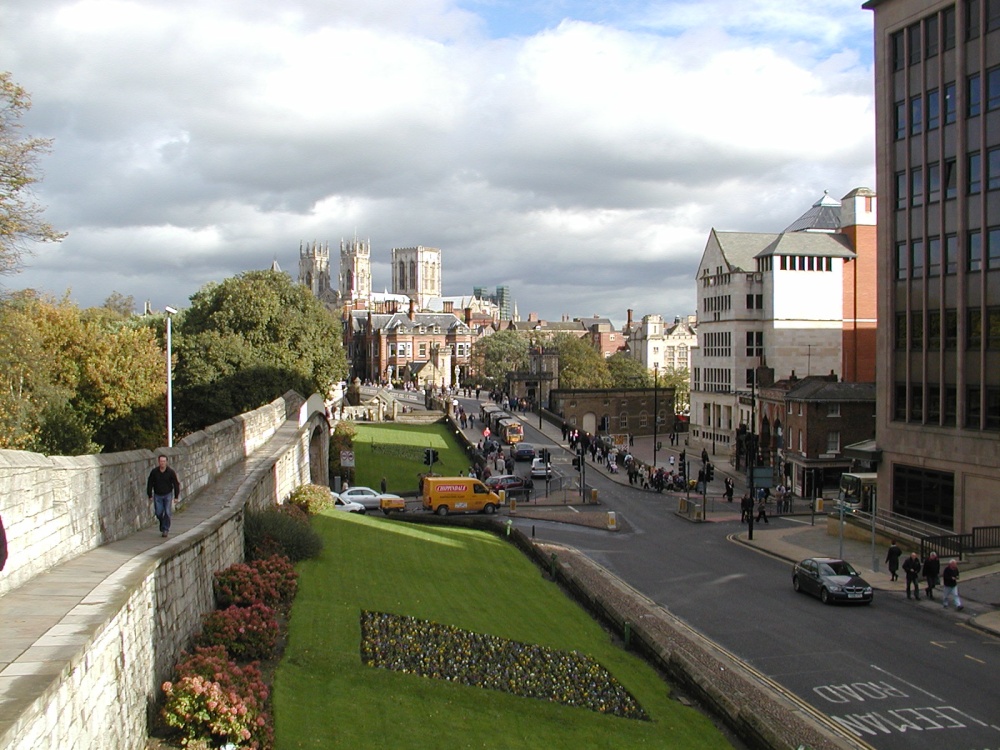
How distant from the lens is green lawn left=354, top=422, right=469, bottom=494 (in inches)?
1797

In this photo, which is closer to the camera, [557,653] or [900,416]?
[557,653]

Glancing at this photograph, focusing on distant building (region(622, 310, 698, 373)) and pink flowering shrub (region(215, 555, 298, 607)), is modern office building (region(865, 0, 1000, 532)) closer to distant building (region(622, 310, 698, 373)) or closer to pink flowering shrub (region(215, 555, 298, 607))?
pink flowering shrub (region(215, 555, 298, 607))

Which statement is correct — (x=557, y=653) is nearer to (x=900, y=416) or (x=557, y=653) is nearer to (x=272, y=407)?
(x=272, y=407)

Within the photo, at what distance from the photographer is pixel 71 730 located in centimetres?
721

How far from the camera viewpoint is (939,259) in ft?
107

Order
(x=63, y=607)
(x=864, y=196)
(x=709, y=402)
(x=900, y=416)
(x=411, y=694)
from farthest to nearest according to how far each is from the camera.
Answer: (x=709, y=402)
(x=864, y=196)
(x=900, y=416)
(x=411, y=694)
(x=63, y=607)

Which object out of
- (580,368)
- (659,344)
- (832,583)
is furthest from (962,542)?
(659,344)

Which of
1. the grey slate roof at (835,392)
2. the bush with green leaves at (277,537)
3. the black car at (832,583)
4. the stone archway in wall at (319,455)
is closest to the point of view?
the bush with green leaves at (277,537)

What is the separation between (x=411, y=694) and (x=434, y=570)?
9.01 m

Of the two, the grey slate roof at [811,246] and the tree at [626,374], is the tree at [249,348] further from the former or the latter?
the tree at [626,374]

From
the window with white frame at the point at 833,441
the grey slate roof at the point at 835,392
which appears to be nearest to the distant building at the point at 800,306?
the grey slate roof at the point at 835,392

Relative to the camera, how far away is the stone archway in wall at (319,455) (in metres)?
36.1

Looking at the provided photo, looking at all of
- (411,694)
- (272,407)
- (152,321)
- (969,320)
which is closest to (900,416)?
(969,320)

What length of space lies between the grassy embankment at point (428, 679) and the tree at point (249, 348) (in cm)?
2348
